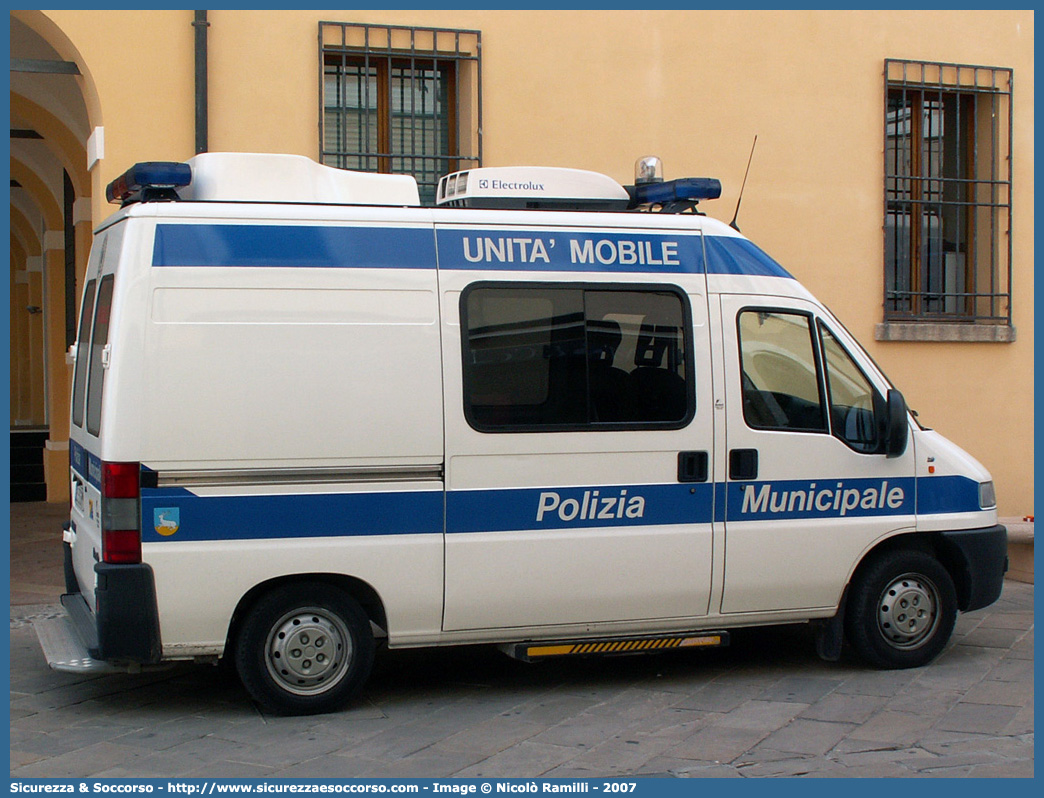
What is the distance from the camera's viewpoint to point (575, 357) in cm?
587

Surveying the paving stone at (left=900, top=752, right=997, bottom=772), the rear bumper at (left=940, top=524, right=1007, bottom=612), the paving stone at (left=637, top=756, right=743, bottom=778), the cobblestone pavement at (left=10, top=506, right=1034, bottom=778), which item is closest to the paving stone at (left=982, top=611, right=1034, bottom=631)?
the cobblestone pavement at (left=10, top=506, right=1034, bottom=778)

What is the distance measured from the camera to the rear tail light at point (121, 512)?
5.21m

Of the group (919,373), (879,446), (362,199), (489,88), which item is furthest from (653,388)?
(919,373)

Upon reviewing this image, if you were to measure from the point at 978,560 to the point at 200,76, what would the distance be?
5.87 metres

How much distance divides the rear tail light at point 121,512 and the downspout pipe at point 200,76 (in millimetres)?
3800

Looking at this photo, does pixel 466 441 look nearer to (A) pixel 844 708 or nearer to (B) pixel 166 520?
(B) pixel 166 520

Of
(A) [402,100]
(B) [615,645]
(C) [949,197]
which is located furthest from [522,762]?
(C) [949,197]

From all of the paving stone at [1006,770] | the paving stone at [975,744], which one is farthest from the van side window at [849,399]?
the paving stone at [1006,770]

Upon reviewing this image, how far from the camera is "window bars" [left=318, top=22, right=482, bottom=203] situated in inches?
351

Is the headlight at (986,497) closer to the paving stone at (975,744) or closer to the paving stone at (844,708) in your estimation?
the paving stone at (844,708)

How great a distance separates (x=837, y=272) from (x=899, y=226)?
0.84 meters

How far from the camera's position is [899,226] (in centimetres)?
1030

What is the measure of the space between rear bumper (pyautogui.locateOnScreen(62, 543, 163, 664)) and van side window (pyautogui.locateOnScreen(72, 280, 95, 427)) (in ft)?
3.86

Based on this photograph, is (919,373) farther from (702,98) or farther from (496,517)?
(496,517)
